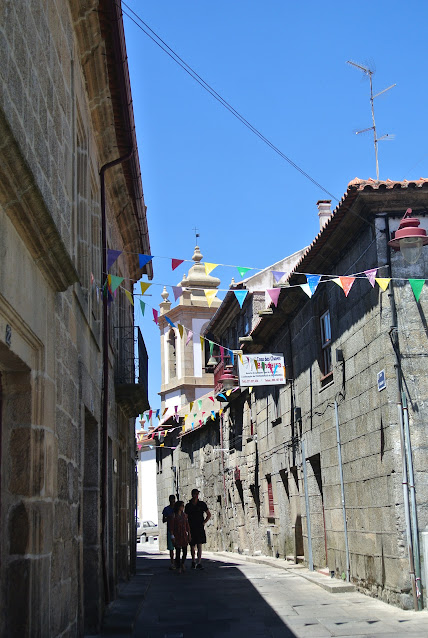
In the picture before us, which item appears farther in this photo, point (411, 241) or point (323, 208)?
point (323, 208)

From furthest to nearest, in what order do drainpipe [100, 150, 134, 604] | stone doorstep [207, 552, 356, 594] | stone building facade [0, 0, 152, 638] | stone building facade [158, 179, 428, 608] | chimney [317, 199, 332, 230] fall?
chimney [317, 199, 332, 230], stone doorstep [207, 552, 356, 594], stone building facade [158, 179, 428, 608], drainpipe [100, 150, 134, 604], stone building facade [0, 0, 152, 638]

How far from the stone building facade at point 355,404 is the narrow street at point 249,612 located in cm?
67

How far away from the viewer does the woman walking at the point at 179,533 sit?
15.0 meters

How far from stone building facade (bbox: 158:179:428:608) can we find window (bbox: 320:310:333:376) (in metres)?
0.03

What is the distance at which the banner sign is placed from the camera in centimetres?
1620

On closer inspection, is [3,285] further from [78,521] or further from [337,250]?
[337,250]

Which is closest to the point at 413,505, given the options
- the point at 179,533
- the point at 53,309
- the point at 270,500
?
the point at 53,309

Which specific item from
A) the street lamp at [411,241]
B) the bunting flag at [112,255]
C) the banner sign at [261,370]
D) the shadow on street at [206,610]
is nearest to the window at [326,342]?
the banner sign at [261,370]

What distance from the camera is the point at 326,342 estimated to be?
13.6 metres

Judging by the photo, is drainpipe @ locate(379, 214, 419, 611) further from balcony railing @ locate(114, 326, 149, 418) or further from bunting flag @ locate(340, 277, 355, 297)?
balcony railing @ locate(114, 326, 149, 418)

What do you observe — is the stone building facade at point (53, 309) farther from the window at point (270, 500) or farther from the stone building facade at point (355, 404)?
the window at point (270, 500)

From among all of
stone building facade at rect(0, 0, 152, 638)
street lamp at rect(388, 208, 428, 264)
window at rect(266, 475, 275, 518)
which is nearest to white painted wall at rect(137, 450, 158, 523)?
window at rect(266, 475, 275, 518)

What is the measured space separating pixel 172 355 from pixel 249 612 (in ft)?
125

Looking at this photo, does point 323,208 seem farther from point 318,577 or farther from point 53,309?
point 53,309
